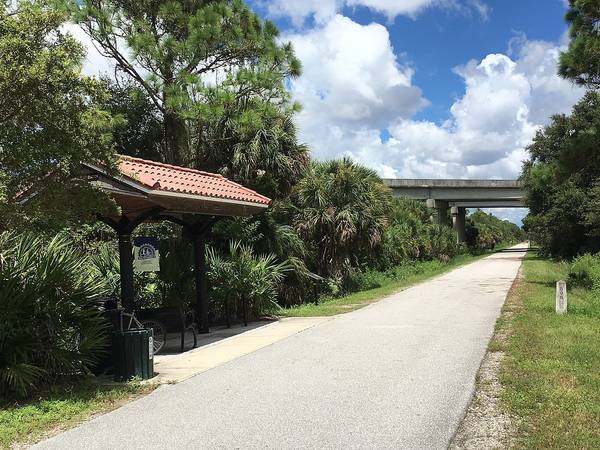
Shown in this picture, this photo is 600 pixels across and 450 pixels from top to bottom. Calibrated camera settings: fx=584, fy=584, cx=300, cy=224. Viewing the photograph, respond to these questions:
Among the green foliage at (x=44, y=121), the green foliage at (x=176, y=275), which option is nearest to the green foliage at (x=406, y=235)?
the green foliage at (x=176, y=275)

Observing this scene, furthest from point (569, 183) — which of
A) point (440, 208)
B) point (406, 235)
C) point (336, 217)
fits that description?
point (440, 208)

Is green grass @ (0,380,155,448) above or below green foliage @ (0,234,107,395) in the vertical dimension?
below

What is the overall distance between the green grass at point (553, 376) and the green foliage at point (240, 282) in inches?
223

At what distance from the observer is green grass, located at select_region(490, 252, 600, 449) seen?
504 cm

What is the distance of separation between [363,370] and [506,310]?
23.5ft

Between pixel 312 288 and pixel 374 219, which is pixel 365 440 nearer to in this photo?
pixel 312 288

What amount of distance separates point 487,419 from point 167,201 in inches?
245

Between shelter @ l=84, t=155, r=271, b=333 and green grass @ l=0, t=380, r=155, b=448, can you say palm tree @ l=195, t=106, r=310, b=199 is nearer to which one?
shelter @ l=84, t=155, r=271, b=333

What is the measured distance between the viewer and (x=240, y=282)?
46.2 feet

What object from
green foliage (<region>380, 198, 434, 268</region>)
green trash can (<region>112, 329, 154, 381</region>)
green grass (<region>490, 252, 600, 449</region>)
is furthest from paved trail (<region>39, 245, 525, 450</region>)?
green foliage (<region>380, 198, 434, 268</region>)

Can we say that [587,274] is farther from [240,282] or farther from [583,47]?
[240,282]

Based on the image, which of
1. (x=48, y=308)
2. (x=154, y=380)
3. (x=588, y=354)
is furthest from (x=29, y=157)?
(x=588, y=354)

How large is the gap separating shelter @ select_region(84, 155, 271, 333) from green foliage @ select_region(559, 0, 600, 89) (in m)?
9.03

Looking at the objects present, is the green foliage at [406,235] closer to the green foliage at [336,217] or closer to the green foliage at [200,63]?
the green foliage at [336,217]
